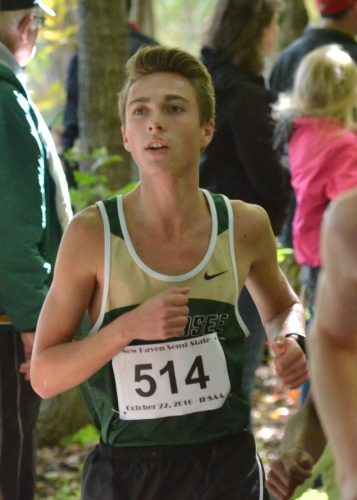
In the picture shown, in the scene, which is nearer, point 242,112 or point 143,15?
point 242,112

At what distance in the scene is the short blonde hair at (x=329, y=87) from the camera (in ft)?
16.8

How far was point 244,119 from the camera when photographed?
5.07m

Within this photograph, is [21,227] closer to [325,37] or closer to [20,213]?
[20,213]

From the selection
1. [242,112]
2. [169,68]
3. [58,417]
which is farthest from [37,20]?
[58,417]

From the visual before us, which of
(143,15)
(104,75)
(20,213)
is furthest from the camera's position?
(143,15)

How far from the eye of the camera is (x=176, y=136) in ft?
10.4

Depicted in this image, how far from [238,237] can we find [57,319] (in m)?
0.57

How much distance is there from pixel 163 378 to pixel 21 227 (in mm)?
1238

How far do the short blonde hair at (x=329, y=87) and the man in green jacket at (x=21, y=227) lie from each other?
1321 mm

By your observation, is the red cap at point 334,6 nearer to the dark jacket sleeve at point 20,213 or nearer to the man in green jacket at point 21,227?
the man in green jacket at point 21,227

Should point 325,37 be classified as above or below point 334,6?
below

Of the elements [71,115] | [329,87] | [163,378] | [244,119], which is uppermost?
[329,87]

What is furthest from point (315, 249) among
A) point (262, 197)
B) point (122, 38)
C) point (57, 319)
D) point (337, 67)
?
point (57, 319)

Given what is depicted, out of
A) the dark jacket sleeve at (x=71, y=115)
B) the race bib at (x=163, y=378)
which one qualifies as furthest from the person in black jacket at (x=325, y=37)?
the race bib at (x=163, y=378)
